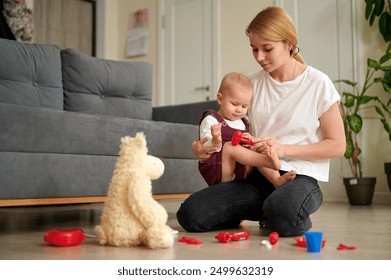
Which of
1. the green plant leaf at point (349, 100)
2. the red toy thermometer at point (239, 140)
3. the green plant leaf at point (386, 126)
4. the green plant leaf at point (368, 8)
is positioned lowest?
the red toy thermometer at point (239, 140)

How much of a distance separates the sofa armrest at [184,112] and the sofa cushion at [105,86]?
0.26 ft

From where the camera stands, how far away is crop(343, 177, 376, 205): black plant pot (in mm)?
3535

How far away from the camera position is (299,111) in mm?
1686

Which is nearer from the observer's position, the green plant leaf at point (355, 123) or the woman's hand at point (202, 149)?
the woman's hand at point (202, 149)

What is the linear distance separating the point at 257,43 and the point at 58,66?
1.50 meters

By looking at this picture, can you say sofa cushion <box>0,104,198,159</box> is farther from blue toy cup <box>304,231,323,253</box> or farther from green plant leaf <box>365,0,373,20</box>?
green plant leaf <box>365,0,373,20</box>

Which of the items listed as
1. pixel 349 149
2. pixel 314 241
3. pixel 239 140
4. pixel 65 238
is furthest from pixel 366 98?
pixel 65 238

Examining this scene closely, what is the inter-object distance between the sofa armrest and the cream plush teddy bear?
1.52 meters

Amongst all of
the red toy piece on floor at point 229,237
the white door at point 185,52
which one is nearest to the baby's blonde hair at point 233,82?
the red toy piece on floor at point 229,237

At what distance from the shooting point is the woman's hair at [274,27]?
1.63 m

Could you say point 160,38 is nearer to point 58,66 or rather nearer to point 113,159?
point 58,66

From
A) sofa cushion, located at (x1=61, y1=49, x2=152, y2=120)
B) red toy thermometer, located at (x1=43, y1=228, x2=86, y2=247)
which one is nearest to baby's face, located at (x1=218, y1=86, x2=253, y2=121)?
red toy thermometer, located at (x1=43, y1=228, x2=86, y2=247)

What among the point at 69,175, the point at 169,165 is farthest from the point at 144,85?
the point at 69,175

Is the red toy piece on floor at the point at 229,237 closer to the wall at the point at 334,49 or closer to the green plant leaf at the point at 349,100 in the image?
the green plant leaf at the point at 349,100
